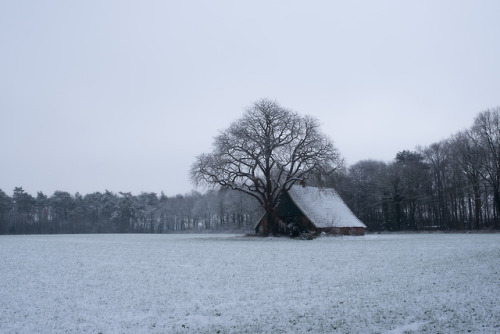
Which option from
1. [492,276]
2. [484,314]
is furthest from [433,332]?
[492,276]

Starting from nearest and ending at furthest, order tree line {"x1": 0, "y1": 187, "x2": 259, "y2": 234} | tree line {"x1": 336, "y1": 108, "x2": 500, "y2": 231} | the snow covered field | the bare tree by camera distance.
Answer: the snow covered field
the bare tree
tree line {"x1": 336, "y1": 108, "x2": 500, "y2": 231}
tree line {"x1": 0, "y1": 187, "x2": 259, "y2": 234}

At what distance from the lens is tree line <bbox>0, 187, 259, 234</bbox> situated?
105500 mm

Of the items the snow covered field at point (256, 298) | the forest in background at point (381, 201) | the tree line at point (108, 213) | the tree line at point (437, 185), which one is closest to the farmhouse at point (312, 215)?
the forest in background at point (381, 201)

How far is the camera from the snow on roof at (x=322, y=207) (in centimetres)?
4741

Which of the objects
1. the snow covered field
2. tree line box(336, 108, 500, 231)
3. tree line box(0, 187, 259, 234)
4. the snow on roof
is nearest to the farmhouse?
the snow on roof

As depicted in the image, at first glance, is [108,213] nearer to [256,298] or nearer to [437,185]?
[437,185]

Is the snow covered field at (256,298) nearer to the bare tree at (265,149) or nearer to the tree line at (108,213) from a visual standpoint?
the bare tree at (265,149)

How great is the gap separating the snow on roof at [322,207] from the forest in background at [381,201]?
2.84m

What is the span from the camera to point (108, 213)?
12262 centimetres

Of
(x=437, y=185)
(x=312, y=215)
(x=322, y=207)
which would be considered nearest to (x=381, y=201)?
(x=437, y=185)

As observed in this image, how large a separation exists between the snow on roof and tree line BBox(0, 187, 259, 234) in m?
44.6

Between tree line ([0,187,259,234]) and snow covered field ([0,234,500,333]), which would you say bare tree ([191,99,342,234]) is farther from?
tree line ([0,187,259,234])

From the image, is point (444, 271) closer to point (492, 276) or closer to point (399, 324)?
point (492, 276)

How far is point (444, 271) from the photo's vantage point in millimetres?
14891
